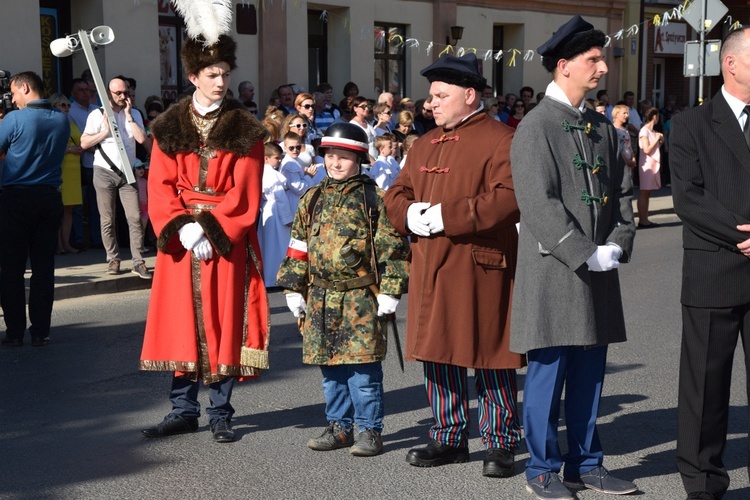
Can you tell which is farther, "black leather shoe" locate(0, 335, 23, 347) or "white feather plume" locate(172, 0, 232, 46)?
Result: "black leather shoe" locate(0, 335, 23, 347)

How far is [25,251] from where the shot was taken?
8852 mm

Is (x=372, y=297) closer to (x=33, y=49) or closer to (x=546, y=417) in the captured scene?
(x=546, y=417)

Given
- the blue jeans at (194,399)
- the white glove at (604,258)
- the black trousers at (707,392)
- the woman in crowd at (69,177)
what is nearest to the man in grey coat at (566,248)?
the white glove at (604,258)

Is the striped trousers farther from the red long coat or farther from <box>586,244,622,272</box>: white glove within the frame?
the red long coat

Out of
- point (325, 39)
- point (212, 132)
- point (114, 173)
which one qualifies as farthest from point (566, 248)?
point (325, 39)

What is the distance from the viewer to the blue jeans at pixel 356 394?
18.7 feet

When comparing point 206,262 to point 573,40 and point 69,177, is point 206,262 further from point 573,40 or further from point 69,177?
point 69,177

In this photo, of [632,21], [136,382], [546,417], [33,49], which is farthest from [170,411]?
[632,21]

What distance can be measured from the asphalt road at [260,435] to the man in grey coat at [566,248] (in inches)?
16.6

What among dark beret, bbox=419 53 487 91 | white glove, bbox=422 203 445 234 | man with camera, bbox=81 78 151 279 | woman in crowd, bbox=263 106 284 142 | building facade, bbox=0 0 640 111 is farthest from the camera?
building facade, bbox=0 0 640 111

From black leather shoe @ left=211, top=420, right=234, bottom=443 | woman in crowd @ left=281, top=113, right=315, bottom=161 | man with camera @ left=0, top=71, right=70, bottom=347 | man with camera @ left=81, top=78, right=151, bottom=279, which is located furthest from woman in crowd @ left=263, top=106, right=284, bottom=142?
black leather shoe @ left=211, top=420, right=234, bottom=443

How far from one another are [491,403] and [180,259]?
1.78m

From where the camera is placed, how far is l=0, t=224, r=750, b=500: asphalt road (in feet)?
17.2

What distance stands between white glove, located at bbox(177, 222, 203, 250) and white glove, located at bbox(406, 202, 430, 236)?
Answer: 1140mm
